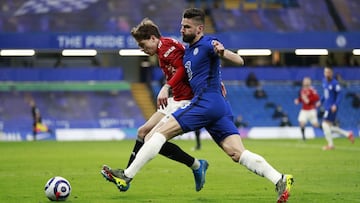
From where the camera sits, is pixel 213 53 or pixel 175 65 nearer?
pixel 213 53

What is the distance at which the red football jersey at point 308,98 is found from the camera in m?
32.7

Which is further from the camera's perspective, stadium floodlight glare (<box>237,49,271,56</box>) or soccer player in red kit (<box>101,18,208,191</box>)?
stadium floodlight glare (<box>237,49,271,56</box>)

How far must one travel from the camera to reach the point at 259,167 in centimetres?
1011

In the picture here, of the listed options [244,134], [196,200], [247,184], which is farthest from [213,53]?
[244,134]

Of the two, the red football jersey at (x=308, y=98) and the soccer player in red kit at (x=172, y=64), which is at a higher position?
the soccer player in red kit at (x=172, y=64)

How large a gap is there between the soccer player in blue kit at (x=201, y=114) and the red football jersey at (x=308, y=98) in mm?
22499

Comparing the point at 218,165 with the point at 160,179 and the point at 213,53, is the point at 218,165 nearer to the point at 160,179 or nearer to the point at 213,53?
the point at 160,179

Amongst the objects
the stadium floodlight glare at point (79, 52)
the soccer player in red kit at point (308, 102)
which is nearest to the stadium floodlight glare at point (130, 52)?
the stadium floodlight glare at point (79, 52)

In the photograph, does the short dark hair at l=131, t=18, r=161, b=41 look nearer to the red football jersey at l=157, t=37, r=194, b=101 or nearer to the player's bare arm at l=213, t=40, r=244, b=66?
the red football jersey at l=157, t=37, r=194, b=101

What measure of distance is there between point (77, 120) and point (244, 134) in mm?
9227

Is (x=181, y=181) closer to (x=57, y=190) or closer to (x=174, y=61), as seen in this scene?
(x=174, y=61)

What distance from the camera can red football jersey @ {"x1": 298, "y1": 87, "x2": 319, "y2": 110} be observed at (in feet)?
107

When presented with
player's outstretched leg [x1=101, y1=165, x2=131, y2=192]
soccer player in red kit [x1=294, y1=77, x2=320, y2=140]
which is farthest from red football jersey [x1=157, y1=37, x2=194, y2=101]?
soccer player in red kit [x1=294, y1=77, x2=320, y2=140]

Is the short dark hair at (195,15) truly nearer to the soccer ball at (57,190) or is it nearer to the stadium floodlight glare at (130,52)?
the soccer ball at (57,190)
